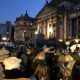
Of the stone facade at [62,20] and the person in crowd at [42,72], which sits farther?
the stone facade at [62,20]

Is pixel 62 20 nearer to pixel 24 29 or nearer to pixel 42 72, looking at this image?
pixel 24 29

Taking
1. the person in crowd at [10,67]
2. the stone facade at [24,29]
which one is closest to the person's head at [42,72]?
the person in crowd at [10,67]

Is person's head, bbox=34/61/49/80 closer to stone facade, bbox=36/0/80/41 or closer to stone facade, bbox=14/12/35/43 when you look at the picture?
stone facade, bbox=36/0/80/41

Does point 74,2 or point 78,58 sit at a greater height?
point 74,2

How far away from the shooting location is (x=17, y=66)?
839 centimetres

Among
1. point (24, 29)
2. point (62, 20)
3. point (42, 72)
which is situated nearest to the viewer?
point (42, 72)

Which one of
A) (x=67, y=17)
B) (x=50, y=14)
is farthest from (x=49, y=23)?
(x=67, y=17)

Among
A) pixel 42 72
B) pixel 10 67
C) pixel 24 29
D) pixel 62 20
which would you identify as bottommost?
pixel 42 72

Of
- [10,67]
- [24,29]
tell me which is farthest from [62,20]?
[10,67]

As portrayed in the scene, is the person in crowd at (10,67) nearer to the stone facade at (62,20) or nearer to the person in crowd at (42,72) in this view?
the person in crowd at (42,72)

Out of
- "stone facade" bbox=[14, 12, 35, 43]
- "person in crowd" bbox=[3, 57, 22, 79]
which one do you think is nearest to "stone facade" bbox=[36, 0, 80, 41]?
"stone facade" bbox=[14, 12, 35, 43]

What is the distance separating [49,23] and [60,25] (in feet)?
22.2

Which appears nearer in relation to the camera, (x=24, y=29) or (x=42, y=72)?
(x=42, y=72)

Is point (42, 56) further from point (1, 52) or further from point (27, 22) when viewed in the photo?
point (27, 22)
